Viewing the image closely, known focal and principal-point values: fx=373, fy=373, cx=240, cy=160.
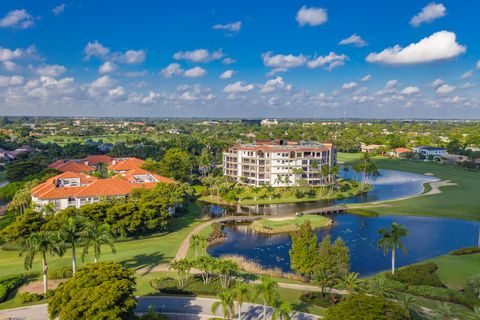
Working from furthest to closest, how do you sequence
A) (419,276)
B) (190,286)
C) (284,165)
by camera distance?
(284,165) < (419,276) < (190,286)

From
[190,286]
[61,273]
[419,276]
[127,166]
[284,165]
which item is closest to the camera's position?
[190,286]

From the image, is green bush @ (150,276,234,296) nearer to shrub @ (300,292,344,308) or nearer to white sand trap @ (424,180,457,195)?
shrub @ (300,292,344,308)

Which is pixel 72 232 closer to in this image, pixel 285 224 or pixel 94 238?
pixel 94 238

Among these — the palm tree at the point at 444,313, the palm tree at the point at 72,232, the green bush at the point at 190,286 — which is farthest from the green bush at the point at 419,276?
the palm tree at the point at 72,232

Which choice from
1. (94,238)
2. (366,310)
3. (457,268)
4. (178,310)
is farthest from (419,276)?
(94,238)

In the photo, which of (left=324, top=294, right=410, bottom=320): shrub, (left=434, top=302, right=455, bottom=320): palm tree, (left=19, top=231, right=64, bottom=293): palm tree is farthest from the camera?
(left=19, top=231, right=64, bottom=293): palm tree

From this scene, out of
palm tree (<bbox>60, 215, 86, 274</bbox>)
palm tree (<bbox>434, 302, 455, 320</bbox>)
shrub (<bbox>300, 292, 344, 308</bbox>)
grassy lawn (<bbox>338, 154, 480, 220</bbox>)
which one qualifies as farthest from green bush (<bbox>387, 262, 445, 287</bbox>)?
palm tree (<bbox>60, 215, 86, 274</bbox>)
